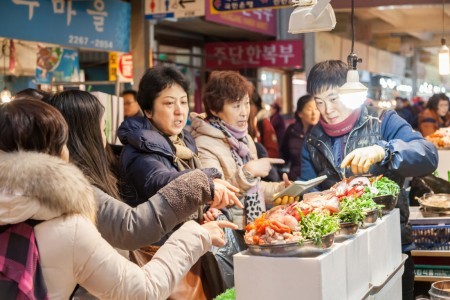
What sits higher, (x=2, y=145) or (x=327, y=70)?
(x=327, y=70)

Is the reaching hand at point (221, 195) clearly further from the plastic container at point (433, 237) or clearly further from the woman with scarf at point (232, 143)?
the plastic container at point (433, 237)

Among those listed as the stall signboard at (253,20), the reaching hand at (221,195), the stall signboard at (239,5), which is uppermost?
the stall signboard at (253,20)

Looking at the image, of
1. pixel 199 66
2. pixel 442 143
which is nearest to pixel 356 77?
pixel 442 143

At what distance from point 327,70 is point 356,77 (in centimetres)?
30

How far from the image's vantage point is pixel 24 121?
2.48 metres

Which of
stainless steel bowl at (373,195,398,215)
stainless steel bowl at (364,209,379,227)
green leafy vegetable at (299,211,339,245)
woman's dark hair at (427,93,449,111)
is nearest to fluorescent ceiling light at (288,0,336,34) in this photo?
stainless steel bowl at (373,195,398,215)

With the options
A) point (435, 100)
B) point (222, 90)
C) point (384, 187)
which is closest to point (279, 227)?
point (384, 187)

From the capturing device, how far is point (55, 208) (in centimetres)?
242

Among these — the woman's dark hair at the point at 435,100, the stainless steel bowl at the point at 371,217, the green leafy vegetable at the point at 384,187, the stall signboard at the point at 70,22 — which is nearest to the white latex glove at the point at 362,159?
the green leafy vegetable at the point at 384,187

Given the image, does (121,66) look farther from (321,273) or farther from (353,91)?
(321,273)

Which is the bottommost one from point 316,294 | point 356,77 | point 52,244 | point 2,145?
point 316,294

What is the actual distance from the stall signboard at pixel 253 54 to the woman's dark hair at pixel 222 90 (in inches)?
368

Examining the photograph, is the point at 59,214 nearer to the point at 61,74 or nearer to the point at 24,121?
the point at 24,121

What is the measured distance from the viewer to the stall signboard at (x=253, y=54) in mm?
14656
